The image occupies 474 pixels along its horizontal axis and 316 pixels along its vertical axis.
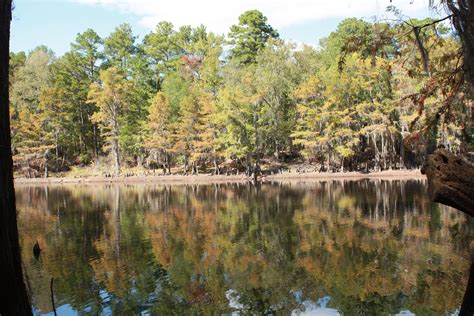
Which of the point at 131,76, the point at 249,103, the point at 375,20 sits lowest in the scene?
the point at 375,20

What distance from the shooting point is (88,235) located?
61.2 feet

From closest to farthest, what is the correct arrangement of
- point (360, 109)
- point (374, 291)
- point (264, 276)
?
point (374, 291) → point (264, 276) → point (360, 109)

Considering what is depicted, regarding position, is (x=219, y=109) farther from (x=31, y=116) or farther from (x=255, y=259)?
(x=255, y=259)

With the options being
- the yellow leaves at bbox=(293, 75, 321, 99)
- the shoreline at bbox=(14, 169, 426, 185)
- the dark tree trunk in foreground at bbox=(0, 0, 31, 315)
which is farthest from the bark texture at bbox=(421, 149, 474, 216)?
the yellow leaves at bbox=(293, 75, 321, 99)

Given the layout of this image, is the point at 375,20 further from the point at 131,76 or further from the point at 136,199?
the point at 131,76

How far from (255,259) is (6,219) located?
11216 mm

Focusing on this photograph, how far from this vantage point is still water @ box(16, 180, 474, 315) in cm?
1001

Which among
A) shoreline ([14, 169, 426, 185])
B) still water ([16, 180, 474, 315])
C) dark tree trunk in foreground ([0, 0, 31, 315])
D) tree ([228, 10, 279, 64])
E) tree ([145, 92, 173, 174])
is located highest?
tree ([228, 10, 279, 64])

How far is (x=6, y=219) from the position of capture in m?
3.11

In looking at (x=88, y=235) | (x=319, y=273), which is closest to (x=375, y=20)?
(x=319, y=273)

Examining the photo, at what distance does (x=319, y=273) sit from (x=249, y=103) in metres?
36.2

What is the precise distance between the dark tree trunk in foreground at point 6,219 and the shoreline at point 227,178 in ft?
132

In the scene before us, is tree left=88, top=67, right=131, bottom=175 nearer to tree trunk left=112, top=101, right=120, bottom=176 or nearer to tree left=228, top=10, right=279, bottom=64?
tree trunk left=112, top=101, right=120, bottom=176

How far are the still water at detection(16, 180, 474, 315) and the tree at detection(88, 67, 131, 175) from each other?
2835 cm
